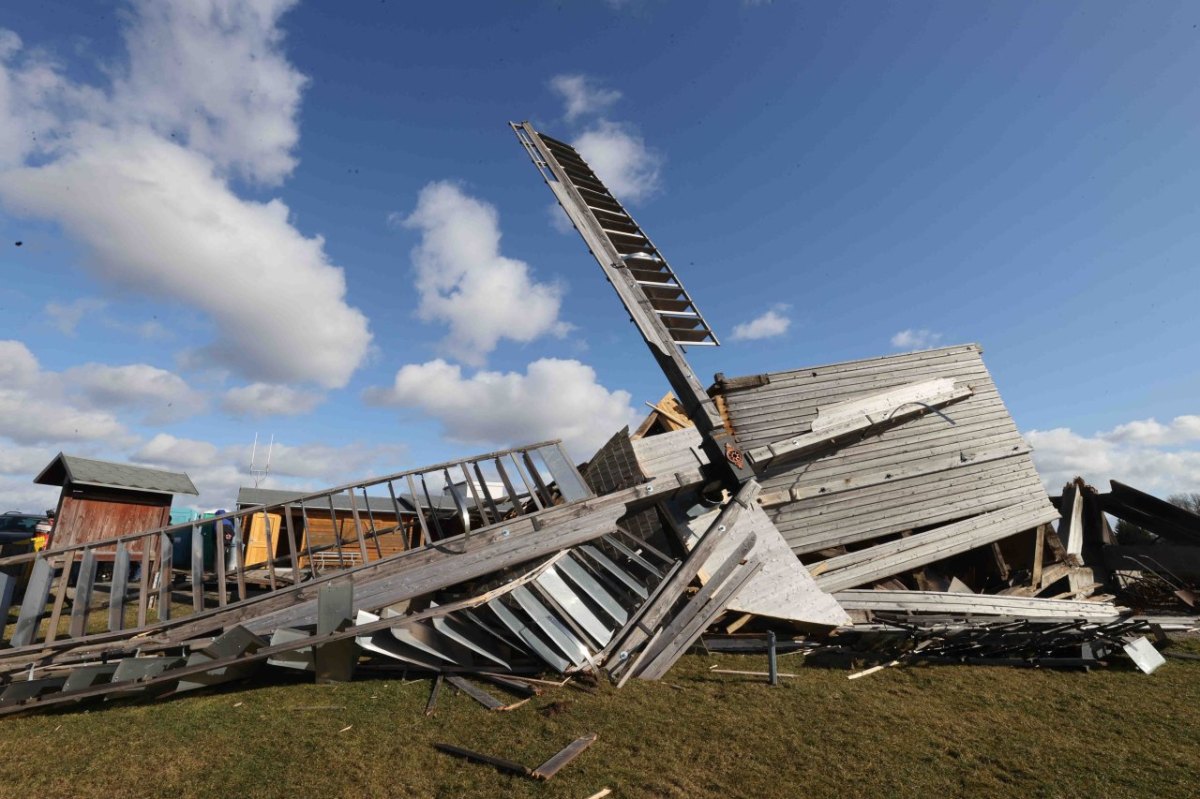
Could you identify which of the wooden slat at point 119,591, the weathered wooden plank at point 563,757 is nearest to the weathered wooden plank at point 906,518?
the weathered wooden plank at point 563,757

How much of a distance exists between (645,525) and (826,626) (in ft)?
12.7

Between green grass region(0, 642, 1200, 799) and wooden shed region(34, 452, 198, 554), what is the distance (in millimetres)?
13789

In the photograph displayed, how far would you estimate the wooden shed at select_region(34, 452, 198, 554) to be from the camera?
1712 cm

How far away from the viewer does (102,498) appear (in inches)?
705

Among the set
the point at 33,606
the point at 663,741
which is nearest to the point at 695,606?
the point at 663,741

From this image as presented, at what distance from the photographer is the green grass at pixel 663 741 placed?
4.82 metres

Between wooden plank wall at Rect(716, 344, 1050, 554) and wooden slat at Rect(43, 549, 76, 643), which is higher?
wooden slat at Rect(43, 549, 76, 643)

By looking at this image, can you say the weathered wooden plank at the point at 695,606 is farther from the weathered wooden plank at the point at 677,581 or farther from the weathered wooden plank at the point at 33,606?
the weathered wooden plank at the point at 33,606

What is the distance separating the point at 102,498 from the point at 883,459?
75.5 ft

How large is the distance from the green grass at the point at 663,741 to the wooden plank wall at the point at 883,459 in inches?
193

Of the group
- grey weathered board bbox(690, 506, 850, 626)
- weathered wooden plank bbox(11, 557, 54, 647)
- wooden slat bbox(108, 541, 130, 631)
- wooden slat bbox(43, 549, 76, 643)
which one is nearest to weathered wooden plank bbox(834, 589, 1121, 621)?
grey weathered board bbox(690, 506, 850, 626)

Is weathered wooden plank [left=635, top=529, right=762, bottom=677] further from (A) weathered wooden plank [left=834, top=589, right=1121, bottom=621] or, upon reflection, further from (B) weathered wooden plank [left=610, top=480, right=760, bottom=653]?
(A) weathered wooden plank [left=834, top=589, right=1121, bottom=621]

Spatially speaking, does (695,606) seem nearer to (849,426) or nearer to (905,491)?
(849,426)

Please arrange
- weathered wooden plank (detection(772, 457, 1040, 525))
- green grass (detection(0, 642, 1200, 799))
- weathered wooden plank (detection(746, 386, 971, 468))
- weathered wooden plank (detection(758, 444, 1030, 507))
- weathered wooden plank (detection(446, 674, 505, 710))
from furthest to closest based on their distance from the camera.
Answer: weathered wooden plank (detection(772, 457, 1040, 525)) → weathered wooden plank (detection(758, 444, 1030, 507)) → weathered wooden plank (detection(746, 386, 971, 468)) → weathered wooden plank (detection(446, 674, 505, 710)) → green grass (detection(0, 642, 1200, 799))
